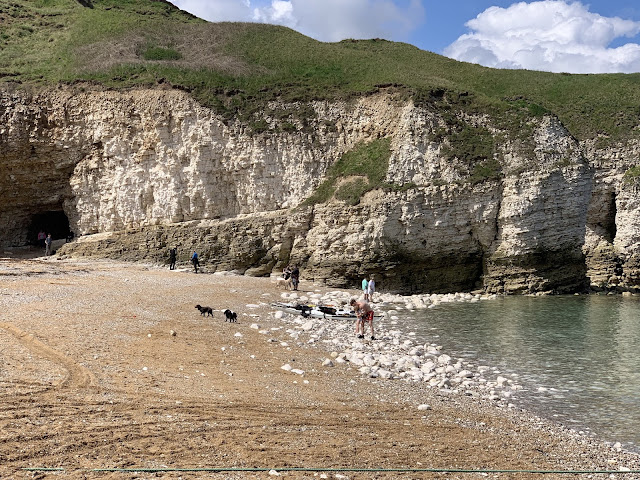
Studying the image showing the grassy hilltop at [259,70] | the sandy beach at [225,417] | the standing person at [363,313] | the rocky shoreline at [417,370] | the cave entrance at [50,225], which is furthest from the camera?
the cave entrance at [50,225]

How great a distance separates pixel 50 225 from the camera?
143ft

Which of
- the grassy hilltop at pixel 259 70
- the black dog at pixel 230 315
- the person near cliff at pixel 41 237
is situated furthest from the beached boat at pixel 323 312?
the person near cliff at pixel 41 237

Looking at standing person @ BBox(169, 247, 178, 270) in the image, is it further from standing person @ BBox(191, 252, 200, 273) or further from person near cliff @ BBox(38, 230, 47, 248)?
person near cliff @ BBox(38, 230, 47, 248)

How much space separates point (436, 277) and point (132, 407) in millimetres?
28108

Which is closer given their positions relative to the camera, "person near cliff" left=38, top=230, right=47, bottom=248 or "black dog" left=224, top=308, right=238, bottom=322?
"black dog" left=224, top=308, right=238, bottom=322

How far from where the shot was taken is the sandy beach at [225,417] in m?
7.46

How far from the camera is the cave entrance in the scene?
41.9 metres

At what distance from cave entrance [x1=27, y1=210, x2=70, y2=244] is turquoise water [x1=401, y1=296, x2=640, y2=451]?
31.3m

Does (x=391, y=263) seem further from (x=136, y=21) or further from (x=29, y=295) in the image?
(x=136, y=21)

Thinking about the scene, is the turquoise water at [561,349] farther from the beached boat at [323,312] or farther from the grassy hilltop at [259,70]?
the grassy hilltop at [259,70]

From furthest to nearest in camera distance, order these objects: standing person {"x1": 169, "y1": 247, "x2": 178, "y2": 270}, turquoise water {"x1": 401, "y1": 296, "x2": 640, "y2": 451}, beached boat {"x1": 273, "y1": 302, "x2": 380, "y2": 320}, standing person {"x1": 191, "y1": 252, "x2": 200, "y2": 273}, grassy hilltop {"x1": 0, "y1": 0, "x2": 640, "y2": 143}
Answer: grassy hilltop {"x1": 0, "y1": 0, "x2": 640, "y2": 143}, standing person {"x1": 169, "y1": 247, "x2": 178, "y2": 270}, standing person {"x1": 191, "y1": 252, "x2": 200, "y2": 273}, beached boat {"x1": 273, "y1": 302, "x2": 380, "y2": 320}, turquoise water {"x1": 401, "y1": 296, "x2": 640, "y2": 451}

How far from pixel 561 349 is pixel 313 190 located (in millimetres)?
22000

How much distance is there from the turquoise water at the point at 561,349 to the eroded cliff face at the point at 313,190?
18.1 ft

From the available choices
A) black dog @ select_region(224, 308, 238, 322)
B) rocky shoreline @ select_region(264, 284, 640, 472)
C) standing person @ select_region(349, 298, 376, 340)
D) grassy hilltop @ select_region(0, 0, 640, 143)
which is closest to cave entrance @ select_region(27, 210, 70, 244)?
grassy hilltop @ select_region(0, 0, 640, 143)
